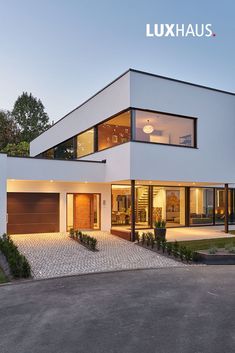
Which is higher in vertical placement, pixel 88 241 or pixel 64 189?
pixel 64 189

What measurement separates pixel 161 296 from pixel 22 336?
339cm

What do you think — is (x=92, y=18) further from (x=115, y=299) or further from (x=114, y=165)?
(x=115, y=299)

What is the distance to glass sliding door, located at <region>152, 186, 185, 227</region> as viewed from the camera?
19.5 meters

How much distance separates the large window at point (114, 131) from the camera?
15.3 meters

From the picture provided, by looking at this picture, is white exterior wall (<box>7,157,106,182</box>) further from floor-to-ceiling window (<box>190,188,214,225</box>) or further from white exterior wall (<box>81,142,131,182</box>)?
floor-to-ceiling window (<box>190,188,214,225</box>)

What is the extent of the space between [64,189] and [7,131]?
112 ft

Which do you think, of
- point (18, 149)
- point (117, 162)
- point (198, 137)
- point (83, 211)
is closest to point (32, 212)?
point (83, 211)

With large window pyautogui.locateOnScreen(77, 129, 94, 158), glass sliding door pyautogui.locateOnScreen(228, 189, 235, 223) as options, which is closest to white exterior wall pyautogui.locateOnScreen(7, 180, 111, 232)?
large window pyautogui.locateOnScreen(77, 129, 94, 158)

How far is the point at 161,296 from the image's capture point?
7.23 m

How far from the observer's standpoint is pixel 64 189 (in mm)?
18281

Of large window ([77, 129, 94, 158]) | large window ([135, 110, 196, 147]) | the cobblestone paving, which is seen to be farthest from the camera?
large window ([77, 129, 94, 158])

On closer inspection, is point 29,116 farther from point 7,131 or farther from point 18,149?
point 18,149

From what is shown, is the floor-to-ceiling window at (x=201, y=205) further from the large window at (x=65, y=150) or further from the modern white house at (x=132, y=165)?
the large window at (x=65, y=150)

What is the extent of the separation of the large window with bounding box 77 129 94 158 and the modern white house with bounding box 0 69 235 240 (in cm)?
6
